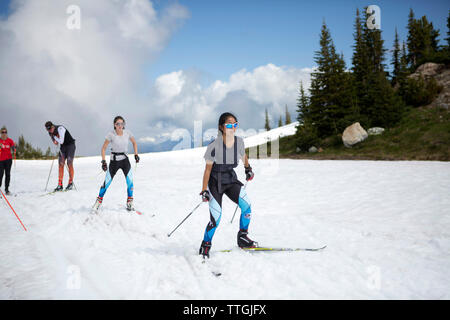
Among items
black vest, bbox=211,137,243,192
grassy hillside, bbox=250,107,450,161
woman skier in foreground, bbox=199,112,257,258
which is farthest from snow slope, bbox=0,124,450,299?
grassy hillside, bbox=250,107,450,161

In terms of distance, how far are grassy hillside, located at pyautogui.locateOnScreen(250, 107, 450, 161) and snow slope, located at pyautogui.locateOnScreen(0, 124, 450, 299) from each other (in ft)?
36.4

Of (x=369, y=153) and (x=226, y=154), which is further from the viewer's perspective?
(x=369, y=153)

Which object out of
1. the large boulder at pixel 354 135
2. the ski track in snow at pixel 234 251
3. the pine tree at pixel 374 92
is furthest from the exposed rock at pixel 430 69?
the ski track in snow at pixel 234 251

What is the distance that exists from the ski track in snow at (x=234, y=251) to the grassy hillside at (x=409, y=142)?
10.9 metres

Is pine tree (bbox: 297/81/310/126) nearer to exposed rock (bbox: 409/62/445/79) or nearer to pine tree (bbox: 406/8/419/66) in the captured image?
exposed rock (bbox: 409/62/445/79)

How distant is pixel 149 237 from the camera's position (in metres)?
5.29

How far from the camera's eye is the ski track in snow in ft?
10.5

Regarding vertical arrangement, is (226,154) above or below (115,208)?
above

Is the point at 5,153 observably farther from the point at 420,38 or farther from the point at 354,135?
the point at 420,38

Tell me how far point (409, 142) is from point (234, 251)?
22215 mm

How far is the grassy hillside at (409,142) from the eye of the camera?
57.9 ft
